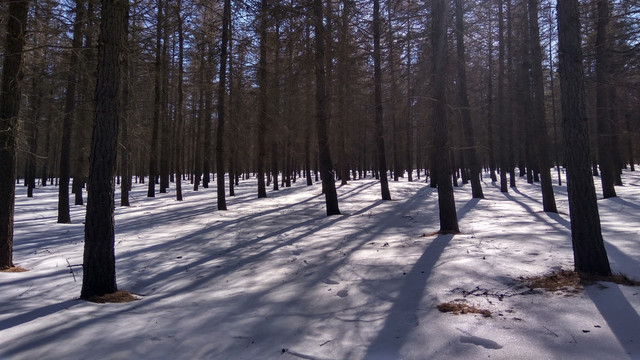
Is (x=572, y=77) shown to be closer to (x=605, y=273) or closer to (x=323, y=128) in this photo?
(x=605, y=273)

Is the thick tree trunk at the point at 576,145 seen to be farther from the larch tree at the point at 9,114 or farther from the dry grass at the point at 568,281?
the larch tree at the point at 9,114

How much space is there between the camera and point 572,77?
5.43m

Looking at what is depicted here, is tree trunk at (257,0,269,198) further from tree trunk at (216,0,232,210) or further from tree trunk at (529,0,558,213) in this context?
tree trunk at (529,0,558,213)

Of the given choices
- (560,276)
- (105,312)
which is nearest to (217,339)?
(105,312)

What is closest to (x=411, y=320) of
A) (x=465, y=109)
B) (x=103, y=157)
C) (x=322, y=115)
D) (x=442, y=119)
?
(x=103, y=157)

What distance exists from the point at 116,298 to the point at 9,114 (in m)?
4.35

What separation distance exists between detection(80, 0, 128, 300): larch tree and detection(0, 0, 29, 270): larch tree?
9.67 feet

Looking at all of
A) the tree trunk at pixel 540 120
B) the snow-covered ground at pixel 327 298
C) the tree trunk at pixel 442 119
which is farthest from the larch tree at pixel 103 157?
the tree trunk at pixel 540 120

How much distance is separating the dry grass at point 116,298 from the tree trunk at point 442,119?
6.32 m

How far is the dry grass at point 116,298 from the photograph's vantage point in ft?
17.1

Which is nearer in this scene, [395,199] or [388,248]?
[388,248]

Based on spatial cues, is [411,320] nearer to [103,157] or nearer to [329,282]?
[329,282]

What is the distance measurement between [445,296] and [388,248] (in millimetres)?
2919

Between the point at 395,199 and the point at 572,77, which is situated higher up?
the point at 572,77
